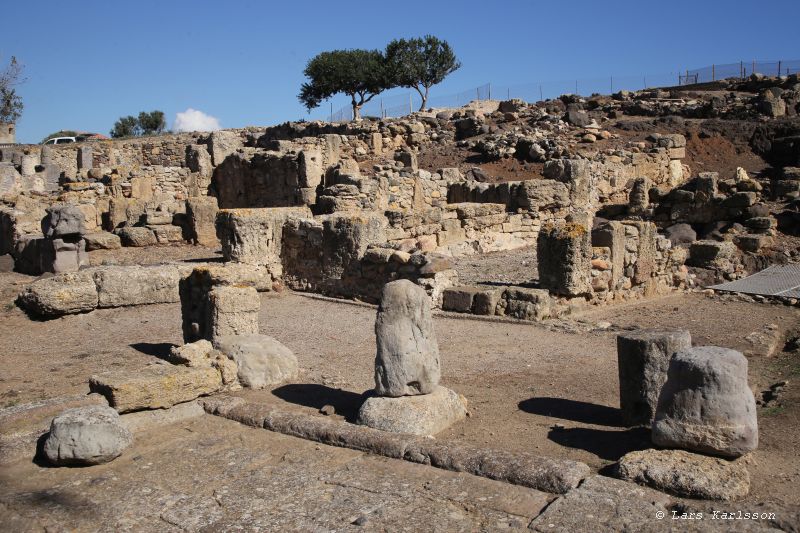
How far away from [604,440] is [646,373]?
0.78m

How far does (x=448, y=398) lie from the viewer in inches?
240

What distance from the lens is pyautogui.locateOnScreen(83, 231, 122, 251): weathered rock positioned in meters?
16.4

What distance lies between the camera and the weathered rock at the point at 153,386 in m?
6.01

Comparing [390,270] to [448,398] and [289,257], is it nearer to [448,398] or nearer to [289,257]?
[289,257]

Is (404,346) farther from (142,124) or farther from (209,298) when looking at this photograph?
(142,124)

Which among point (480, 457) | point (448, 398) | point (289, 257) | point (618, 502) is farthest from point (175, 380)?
point (289, 257)

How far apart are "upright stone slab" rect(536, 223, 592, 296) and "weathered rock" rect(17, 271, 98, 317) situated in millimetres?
6609

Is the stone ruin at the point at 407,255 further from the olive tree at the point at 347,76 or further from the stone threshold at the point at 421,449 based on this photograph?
the olive tree at the point at 347,76

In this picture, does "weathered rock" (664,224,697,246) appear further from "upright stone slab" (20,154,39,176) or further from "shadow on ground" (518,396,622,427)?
"upright stone slab" (20,154,39,176)

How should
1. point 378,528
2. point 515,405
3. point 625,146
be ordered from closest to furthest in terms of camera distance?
1. point 378,528
2. point 515,405
3. point 625,146

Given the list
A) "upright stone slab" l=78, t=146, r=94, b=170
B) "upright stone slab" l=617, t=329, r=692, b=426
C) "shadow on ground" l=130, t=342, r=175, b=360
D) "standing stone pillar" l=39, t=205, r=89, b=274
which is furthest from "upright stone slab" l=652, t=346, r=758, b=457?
"upright stone slab" l=78, t=146, r=94, b=170

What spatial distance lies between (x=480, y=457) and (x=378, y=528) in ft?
3.31

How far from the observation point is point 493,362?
8.22m

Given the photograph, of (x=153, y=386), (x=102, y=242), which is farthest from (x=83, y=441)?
(x=102, y=242)
